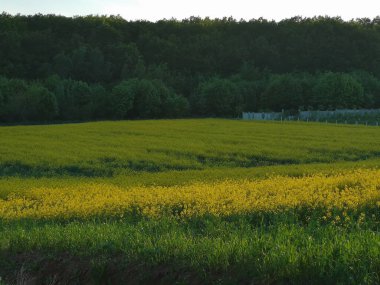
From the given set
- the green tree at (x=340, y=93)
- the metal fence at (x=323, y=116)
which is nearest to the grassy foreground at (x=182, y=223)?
the metal fence at (x=323, y=116)

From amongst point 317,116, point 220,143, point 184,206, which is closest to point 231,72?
point 317,116

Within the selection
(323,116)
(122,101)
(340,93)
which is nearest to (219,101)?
(122,101)

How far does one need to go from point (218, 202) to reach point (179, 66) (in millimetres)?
100229

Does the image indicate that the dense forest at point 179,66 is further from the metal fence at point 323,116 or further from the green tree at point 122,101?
the metal fence at point 323,116

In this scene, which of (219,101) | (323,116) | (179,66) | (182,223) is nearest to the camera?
(182,223)

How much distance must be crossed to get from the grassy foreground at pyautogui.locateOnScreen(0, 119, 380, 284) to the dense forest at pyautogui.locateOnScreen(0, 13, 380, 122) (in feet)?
168

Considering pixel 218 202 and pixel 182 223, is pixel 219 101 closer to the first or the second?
pixel 218 202

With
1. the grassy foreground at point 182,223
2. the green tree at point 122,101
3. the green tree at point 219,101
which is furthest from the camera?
the green tree at point 219,101

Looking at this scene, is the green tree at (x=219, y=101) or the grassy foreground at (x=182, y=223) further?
the green tree at (x=219, y=101)

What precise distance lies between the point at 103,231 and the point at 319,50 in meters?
110

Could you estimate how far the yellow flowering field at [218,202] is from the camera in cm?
1112

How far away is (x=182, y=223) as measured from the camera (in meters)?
10.3

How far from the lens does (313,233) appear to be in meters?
8.11

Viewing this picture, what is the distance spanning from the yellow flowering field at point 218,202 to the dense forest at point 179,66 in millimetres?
59902
